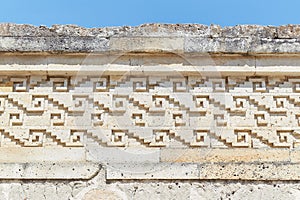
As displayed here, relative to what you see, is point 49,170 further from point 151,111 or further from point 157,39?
point 157,39

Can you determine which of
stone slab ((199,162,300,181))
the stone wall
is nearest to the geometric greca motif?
the stone wall

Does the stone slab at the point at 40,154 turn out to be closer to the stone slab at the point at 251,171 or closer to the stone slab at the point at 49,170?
the stone slab at the point at 49,170

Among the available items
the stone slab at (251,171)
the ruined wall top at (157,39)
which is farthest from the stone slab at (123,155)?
the ruined wall top at (157,39)

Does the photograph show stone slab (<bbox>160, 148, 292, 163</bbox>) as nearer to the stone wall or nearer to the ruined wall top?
the stone wall

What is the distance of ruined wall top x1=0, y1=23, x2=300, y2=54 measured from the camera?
14.4 ft

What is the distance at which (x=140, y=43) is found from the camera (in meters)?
4.44

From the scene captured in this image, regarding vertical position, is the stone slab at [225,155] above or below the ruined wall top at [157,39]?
below

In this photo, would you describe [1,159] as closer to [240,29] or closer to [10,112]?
[10,112]

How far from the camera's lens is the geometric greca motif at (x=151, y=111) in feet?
14.0

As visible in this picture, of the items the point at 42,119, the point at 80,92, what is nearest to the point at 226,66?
the point at 80,92

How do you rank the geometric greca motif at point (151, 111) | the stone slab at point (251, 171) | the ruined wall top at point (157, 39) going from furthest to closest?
the ruined wall top at point (157, 39), the geometric greca motif at point (151, 111), the stone slab at point (251, 171)

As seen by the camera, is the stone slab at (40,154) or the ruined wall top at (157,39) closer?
the stone slab at (40,154)

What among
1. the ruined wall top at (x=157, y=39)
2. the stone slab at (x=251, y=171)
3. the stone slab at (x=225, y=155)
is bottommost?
the stone slab at (x=251, y=171)

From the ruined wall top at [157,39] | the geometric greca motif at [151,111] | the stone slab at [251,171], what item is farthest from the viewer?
the ruined wall top at [157,39]
